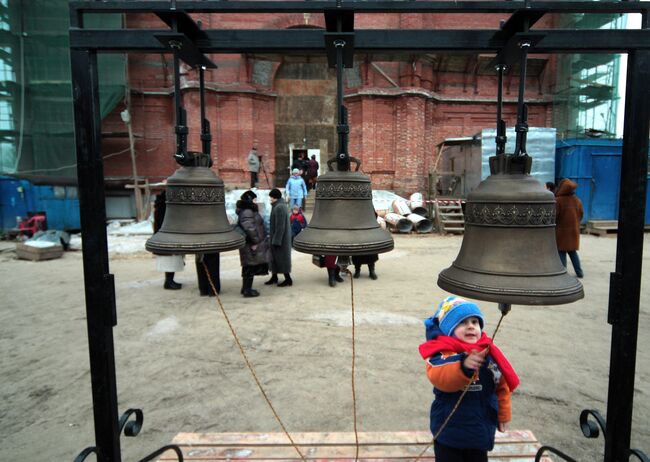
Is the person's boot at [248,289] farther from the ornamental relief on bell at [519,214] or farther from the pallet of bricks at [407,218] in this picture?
the pallet of bricks at [407,218]

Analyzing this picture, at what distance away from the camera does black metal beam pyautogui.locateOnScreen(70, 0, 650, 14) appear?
1.76m

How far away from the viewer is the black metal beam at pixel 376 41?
1.86 metres

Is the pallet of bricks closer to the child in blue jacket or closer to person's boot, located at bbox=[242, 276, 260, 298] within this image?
person's boot, located at bbox=[242, 276, 260, 298]

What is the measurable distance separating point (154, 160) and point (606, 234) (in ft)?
58.0

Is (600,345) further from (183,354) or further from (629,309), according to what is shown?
(183,354)

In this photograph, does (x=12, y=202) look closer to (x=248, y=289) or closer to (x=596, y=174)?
(x=248, y=289)

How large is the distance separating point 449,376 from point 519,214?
77 centimetres

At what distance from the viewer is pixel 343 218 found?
1912mm

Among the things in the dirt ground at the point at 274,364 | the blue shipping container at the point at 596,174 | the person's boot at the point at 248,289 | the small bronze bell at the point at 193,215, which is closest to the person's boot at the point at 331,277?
the dirt ground at the point at 274,364

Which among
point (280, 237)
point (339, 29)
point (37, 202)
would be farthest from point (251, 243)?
point (37, 202)

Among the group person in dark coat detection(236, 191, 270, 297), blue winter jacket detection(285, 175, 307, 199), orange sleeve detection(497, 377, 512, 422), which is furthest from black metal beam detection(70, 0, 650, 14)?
blue winter jacket detection(285, 175, 307, 199)

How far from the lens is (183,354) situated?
168 inches

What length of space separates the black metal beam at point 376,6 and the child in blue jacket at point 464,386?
1.34 metres

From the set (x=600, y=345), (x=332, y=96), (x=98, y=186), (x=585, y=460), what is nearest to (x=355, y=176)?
(x=98, y=186)
